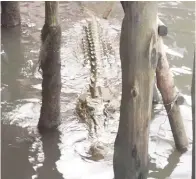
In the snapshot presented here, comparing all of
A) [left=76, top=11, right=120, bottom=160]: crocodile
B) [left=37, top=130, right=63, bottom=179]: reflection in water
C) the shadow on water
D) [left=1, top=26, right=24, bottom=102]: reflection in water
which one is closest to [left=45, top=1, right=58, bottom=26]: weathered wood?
[left=76, top=11, right=120, bottom=160]: crocodile

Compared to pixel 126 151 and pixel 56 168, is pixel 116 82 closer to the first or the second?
pixel 56 168

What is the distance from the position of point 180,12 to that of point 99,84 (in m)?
2.96

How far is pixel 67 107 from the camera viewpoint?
15.5 ft

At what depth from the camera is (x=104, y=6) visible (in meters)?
7.17

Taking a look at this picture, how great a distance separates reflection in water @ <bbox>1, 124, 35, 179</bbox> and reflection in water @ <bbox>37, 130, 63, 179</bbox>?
101mm

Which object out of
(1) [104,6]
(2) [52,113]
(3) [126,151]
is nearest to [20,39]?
(1) [104,6]

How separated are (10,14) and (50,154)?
8.77 feet

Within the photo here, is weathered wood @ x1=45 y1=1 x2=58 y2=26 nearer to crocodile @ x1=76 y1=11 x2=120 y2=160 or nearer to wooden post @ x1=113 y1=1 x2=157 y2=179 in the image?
crocodile @ x1=76 y1=11 x2=120 y2=160

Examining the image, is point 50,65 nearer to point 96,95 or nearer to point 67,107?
point 96,95

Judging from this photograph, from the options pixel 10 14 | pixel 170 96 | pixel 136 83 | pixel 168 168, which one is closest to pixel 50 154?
pixel 168 168

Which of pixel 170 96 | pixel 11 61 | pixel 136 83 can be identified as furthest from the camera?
pixel 11 61

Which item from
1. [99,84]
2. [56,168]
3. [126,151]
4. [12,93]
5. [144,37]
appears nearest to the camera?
[144,37]

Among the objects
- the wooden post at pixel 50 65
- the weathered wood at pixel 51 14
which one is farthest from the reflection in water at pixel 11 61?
the weathered wood at pixel 51 14

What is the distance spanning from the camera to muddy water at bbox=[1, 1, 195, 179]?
396cm
